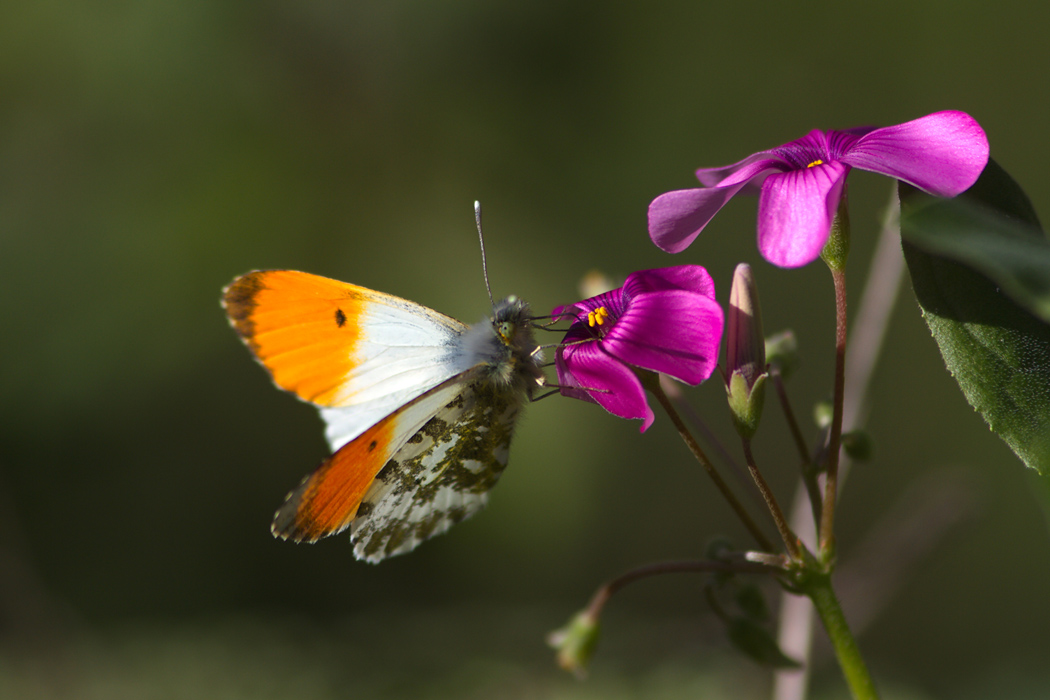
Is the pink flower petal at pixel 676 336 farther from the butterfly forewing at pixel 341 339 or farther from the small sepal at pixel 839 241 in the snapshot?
the butterfly forewing at pixel 341 339

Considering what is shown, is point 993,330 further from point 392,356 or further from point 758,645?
point 392,356

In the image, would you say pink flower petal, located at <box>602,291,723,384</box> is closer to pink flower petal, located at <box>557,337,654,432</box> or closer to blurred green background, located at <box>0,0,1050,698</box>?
pink flower petal, located at <box>557,337,654,432</box>

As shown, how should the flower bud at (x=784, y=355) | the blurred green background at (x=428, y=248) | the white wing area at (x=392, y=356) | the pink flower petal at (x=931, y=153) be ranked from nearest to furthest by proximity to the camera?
the pink flower petal at (x=931, y=153) → the flower bud at (x=784, y=355) → the white wing area at (x=392, y=356) → the blurred green background at (x=428, y=248)

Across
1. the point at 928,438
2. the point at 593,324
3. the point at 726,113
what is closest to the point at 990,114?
the point at 726,113

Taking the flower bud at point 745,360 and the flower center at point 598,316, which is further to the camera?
the flower center at point 598,316

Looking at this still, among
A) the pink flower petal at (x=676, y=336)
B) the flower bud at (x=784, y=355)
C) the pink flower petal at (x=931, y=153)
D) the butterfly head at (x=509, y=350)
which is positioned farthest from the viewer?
the butterfly head at (x=509, y=350)

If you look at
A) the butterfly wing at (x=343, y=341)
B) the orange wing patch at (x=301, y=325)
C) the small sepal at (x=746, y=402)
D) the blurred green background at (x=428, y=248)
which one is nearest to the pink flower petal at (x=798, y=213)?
the small sepal at (x=746, y=402)

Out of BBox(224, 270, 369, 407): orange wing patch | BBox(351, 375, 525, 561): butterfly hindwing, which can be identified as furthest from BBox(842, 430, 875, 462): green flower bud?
BBox(224, 270, 369, 407): orange wing patch
